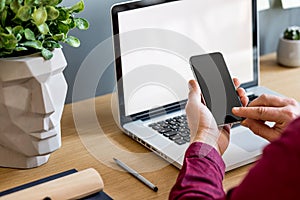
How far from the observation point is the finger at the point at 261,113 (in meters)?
1.05

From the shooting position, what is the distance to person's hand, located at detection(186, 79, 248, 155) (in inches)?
40.7

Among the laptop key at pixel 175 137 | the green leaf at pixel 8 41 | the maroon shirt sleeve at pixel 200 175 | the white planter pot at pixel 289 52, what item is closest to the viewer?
the maroon shirt sleeve at pixel 200 175

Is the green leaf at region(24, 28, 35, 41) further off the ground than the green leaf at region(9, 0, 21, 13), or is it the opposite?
the green leaf at region(9, 0, 21, 13)

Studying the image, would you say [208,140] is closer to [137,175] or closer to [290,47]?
[137,175]

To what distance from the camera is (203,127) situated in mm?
1049

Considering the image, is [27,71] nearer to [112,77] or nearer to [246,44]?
[112,77]

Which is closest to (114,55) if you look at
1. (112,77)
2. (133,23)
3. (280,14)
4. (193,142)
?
(133,23)

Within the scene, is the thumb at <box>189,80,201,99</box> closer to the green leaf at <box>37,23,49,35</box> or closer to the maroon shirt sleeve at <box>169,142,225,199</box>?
the maroon shirt sleeve at <box>169,142,225,199</box>

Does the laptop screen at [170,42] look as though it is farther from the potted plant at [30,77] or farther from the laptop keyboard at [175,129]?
the potted plant at [30,77]

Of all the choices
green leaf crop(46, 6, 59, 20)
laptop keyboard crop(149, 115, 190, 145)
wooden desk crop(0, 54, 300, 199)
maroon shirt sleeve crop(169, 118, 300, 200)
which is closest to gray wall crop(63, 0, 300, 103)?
wooden desk crop(0, 54, 300, 199)

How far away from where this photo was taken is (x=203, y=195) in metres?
0.87

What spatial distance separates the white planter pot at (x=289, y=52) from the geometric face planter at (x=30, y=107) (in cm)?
72

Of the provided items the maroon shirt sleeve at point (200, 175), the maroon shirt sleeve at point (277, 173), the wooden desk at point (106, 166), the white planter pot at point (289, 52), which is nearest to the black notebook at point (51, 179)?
the wooden desk at point (106, 166)

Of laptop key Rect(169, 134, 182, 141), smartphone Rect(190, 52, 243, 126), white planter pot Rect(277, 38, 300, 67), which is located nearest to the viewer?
smartphone Rect(190, 52, 243, 126)
